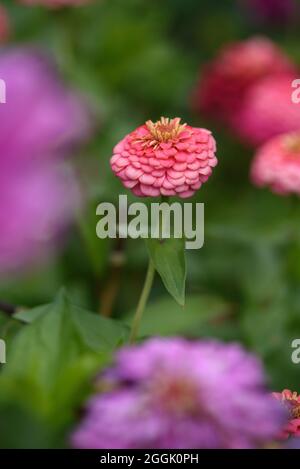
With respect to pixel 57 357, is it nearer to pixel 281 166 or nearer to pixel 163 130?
pixel 163 130

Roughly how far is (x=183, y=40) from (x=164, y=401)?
1.90 meters

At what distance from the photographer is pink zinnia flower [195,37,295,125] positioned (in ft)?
6.01

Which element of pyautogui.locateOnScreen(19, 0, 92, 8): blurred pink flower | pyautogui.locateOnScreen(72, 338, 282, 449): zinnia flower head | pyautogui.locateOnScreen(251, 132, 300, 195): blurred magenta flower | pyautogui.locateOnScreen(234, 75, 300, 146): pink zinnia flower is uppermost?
pyautogui.locateOnScreen(19, 0, 92, 8): blurred pink flower

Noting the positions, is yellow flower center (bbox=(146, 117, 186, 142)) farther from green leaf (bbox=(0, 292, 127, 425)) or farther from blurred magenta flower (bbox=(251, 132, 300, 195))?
blurred magenta flower (bbox=(251, 132, 300, 195))

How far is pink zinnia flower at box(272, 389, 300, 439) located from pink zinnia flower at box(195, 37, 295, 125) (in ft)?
3.94

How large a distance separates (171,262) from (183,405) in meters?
0.22

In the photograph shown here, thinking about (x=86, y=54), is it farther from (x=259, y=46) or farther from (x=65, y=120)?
(x=65, y=120)

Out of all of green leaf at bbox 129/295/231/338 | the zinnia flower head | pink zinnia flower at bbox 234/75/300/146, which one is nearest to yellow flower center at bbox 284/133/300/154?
green leaf at bbox 129/295/231/338

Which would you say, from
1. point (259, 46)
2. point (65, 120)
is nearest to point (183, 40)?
point (259, 46)

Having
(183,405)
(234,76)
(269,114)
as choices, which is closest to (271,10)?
(234,76)

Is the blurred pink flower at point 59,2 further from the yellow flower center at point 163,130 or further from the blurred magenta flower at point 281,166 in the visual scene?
the yellow flower center at point 163,130

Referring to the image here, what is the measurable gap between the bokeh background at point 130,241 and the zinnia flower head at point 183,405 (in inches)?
2.5

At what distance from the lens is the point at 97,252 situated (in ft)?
3.75

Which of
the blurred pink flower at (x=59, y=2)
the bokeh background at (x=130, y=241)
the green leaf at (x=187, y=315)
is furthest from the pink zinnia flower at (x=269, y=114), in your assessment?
the green leaf at (x=187, y=315)
